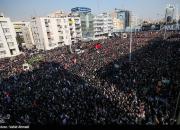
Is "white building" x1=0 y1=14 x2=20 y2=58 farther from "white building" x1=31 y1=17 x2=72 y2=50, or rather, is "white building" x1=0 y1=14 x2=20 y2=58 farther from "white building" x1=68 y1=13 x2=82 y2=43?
"white building" x1=68 y1=13 x2=82 y2=43

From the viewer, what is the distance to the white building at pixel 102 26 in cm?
5483

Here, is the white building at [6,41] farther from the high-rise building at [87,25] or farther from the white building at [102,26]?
the white building at [102,26]

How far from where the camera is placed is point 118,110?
8.04 metres

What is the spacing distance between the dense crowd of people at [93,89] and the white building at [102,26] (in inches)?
1507

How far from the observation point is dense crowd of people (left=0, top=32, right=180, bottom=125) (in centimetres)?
754

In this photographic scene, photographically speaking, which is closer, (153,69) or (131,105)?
(131,105)

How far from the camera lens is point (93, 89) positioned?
1134 centimetres

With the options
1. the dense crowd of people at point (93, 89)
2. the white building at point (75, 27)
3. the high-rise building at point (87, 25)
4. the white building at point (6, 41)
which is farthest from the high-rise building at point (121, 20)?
the dense crowd of people at point (93, 89)

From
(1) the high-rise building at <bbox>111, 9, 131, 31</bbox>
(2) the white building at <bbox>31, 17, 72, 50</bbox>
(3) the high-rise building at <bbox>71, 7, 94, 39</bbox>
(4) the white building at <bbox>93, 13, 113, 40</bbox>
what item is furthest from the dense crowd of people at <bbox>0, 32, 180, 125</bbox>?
(1) the high-rise building at <bbox>111, 9, 131, 31</bbox>

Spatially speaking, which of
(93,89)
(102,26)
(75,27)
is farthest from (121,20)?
(93,89)

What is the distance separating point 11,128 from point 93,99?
7.31 m

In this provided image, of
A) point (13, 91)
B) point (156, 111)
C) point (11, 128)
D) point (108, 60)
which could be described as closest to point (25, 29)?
point (108, 60)

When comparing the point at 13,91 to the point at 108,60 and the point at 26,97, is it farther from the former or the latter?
the point at 108,60

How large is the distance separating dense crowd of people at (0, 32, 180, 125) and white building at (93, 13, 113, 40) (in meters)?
38.3
